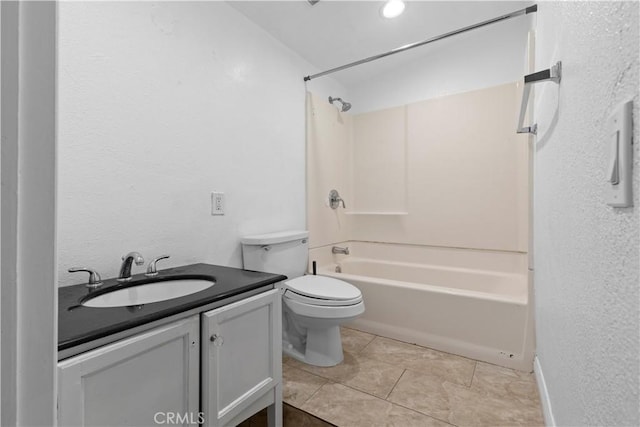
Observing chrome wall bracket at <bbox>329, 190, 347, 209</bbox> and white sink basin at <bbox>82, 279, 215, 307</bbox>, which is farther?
chrome wall bracket at <bbox>329, 190, 347, 209</bbox>

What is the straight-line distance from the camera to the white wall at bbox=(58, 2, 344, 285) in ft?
3.61

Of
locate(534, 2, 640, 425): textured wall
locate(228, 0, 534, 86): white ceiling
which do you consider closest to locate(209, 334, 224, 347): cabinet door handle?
locate(534, 2, 640, 425): textured wall

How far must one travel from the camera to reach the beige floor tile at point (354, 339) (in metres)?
1.88

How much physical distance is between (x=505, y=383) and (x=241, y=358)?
1416mm

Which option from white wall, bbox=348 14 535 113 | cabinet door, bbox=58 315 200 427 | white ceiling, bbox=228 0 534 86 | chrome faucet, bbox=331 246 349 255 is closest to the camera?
cabinet door, bbox=58 315 200 427

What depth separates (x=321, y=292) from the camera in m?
1.64

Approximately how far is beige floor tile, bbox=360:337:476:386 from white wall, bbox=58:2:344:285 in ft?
3.58

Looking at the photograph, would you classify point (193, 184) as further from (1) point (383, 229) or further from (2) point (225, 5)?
(1) point (383, 229)

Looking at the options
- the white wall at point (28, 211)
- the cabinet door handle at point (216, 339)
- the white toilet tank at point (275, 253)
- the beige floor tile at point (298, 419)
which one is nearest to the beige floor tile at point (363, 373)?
the beige floor tile at point (298, 419)

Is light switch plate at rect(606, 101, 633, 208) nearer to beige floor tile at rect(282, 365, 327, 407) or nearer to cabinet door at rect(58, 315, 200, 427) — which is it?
cabinet door at rect(58, 315, 200, 427)

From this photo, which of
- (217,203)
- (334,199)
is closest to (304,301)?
(217,203)

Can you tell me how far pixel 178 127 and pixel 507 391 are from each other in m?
2.17

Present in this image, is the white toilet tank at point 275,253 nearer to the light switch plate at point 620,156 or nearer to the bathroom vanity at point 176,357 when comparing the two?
the bathroom vanity at point 176,357

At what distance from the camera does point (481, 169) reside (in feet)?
7.48
